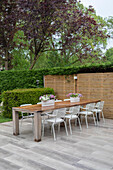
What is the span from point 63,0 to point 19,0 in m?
2.61

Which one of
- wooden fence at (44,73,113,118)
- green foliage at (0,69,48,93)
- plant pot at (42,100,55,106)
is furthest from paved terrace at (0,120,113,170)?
green foliage at (0,69,48,93)

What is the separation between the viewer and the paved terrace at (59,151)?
10.5ft

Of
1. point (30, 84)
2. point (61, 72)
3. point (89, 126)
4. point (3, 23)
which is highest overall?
point (3, 23)

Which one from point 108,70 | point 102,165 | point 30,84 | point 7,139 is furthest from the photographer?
point 30,84

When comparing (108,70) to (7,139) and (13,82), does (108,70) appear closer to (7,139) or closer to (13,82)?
(7,139)

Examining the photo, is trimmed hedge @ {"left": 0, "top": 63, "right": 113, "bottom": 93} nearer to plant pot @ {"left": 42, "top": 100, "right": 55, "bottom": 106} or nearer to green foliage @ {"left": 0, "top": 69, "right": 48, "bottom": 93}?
green foliage @ {"left": 0, "top": 69, "right": 48, "bottom": 93}

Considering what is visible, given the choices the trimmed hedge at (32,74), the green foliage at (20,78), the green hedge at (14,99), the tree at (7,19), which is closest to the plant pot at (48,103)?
the green hedge at (14,99)

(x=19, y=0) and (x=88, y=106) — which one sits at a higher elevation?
(x=19, y=0)

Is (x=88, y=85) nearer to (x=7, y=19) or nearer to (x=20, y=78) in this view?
(x=20, y=78)

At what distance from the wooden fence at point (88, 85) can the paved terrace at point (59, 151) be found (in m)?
2.33

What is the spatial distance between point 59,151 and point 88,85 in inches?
188

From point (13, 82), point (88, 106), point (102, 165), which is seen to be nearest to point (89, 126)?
point (88, 106)

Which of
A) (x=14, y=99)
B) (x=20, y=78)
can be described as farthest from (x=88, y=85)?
(x=20, y=78)

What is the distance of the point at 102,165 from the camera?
3.20 metres
